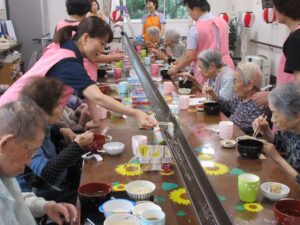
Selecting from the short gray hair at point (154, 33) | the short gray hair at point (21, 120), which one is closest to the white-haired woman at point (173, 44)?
the short gray hair at point (154, 33)

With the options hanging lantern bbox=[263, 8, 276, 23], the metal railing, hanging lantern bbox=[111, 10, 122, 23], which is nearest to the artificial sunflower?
the metal railing

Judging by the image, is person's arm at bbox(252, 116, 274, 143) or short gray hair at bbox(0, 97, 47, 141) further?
person's arm at bbox(252, 116, 274, 143)

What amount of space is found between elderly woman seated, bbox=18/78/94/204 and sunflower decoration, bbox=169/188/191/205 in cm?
59

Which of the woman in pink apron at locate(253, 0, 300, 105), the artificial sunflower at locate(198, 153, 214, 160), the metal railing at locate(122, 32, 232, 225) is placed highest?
the woman in pink apron at locate(253, 0, 300, 105)

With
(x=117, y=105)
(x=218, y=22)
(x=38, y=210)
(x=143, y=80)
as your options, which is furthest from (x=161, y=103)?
(x=218, y=22)

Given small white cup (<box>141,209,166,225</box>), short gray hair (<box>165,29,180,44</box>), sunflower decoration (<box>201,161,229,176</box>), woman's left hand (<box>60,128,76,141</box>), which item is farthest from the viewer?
short gray hair (<box>165,29,180,44</box>)

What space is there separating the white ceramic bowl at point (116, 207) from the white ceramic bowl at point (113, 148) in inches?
21.7

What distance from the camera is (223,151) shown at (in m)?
2.12

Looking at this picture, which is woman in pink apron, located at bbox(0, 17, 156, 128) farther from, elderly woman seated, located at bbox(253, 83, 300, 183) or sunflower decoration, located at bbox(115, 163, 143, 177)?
elderly woman seated, located at bbox(253, 83, 300, 183)

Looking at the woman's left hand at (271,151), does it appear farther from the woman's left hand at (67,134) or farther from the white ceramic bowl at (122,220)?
the woman's left hand at (67,134)

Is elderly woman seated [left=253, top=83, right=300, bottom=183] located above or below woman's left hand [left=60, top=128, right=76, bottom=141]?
above

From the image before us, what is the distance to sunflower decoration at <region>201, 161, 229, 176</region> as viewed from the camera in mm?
1848

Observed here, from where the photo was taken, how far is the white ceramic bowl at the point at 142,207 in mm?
1439

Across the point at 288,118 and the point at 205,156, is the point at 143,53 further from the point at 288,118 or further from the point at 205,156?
the point at 288,118
